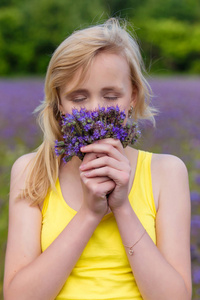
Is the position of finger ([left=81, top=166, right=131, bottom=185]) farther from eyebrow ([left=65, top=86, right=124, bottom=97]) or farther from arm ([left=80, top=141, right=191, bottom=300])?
eyebrow ([left=65, top=86, right=124, bottom=97])

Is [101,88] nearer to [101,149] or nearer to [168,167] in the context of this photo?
[101,149]

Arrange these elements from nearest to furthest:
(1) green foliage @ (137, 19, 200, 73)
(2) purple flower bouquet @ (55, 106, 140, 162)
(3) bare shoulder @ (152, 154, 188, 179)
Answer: (2) purple flower bouquet @ (55, 106, 140, 162)
(3) bare shoulder @ (152, 154, 188, 179)
(1) green foliage @ (137, 19, 200, 73)

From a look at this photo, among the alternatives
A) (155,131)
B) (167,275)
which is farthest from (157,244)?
(155,131)

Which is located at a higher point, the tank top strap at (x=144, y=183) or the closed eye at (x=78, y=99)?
the closed eye at (x=78, y=99)

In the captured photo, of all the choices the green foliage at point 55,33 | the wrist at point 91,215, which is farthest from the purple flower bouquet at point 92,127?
the green foliage at point 55,33

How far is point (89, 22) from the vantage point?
19.4 meters

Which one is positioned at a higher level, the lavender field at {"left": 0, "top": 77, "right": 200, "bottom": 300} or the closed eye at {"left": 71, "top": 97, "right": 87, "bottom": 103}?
the closed eye at {"left": 71, "top": 97, "right": 87, "bottom": 103}

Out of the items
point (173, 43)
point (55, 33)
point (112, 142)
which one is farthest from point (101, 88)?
point (173, 43)

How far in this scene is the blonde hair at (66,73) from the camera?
2.00 m

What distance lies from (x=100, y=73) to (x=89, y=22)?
1808cm

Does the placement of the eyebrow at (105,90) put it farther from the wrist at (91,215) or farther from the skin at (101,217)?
the wrist at (91,215)

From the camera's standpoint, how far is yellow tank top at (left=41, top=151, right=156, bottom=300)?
190cm

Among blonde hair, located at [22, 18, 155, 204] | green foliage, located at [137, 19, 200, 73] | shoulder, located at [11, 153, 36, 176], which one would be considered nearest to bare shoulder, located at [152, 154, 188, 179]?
blonde hair, located at [22, 18, 155, 204]

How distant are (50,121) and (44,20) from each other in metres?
32.7
